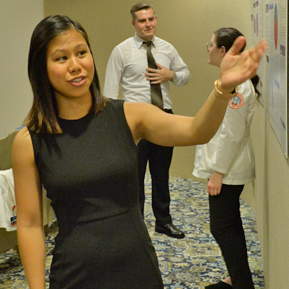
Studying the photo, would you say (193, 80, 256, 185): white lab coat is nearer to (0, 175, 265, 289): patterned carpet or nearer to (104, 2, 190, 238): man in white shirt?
(0, 175, 265, 289): patterned carpet

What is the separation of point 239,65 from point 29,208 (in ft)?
2.63

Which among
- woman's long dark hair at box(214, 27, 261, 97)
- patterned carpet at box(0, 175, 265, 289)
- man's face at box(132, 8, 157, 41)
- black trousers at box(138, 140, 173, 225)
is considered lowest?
patterned carpet at box(0, 175, 265, 289)

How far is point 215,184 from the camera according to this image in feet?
8.48

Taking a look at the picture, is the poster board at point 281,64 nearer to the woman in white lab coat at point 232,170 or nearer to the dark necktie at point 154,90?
the woman in white lab coat at point 232,170

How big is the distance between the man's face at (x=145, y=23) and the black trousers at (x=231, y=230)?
185 centimetres

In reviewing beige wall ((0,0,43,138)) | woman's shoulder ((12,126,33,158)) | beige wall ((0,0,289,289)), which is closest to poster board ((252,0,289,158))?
woman's shoulder ((12,126,33,158))

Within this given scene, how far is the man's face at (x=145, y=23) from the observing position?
12.8ft

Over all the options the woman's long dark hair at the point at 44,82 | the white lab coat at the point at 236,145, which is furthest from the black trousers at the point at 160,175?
the woman's long dark hair at the point at 44,82

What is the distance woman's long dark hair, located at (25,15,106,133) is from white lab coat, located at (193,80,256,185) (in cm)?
122

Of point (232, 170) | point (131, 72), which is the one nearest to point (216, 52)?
point (232, 170)

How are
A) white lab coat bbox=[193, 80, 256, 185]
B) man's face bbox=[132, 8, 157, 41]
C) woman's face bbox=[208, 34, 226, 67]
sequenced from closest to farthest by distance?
1. white lab coat bbox=[193, 80, 256, 185]
2. woman's face bbox=[208, 34, 226, 67]
3. man's face bbox=[132, 8, 157, 41]

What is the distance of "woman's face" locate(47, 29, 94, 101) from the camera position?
1.38 metres

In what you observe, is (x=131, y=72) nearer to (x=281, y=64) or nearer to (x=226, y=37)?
(x=226, y=37)

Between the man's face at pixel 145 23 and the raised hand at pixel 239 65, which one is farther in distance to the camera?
the man's face at pixel 145 23
